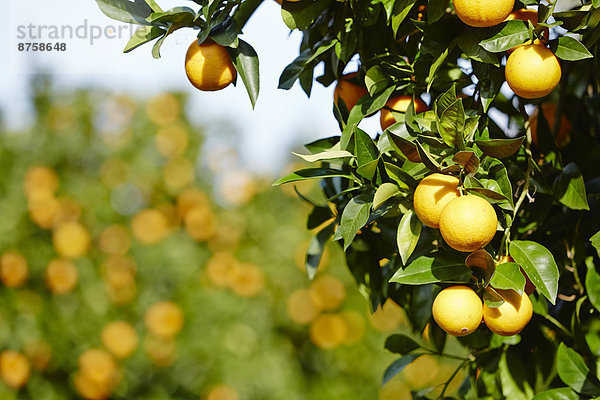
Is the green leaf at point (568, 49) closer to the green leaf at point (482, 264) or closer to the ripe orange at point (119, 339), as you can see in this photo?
the green leaf at point (482, 264)

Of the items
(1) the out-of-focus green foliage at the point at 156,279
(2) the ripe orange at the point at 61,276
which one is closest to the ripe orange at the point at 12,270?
(1) the out-of-focus green foliage at the point at 156,279

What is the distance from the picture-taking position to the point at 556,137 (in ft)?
3.12

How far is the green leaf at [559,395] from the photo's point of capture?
0.73 metres

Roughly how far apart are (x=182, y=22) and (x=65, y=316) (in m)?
2.58

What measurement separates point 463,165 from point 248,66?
0.30 metres

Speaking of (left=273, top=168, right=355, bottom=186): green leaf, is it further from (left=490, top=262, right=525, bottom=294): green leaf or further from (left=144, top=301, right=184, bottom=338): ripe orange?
(left=144, top=301, right=184, bottom=338): ripe orange

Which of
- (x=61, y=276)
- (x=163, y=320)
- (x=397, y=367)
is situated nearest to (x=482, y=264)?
(x=397, y=367)

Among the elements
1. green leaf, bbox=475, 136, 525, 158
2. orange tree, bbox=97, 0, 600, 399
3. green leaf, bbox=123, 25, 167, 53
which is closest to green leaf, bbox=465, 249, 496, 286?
orange tree, bbox=97, 0, 600, 399

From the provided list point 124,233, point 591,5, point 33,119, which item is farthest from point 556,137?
point 33,119

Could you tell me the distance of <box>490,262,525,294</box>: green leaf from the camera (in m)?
0.60

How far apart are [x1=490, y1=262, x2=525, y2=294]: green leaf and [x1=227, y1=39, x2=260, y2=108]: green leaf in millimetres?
344

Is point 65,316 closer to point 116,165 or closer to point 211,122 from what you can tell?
point 116,165

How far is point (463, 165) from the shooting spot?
23.7 inches

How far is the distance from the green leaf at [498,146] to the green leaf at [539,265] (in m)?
0.11
